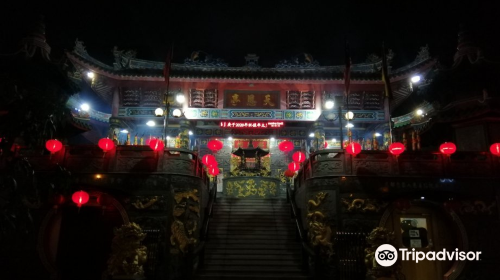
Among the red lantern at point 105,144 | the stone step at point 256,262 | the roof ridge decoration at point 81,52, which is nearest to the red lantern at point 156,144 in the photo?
the red lantern at point 105,144

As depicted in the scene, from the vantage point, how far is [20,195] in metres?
6.57

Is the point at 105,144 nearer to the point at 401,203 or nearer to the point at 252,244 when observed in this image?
the point at 252,244

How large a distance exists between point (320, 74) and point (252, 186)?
695 cm

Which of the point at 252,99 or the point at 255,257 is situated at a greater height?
the point at 252,99

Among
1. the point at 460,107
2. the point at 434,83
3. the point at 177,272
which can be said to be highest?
the point at 434,83

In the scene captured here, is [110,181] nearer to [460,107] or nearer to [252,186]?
[252,186]

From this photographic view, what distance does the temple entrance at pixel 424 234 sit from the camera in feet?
36.1

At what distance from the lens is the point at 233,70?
17703 mm

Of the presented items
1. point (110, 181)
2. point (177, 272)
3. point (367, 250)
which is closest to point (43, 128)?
point (110, 181)

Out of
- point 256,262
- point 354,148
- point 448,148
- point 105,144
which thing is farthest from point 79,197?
point 448,148

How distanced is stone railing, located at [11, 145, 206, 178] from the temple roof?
696 cm

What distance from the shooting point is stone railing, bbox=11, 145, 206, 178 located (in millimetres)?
10883

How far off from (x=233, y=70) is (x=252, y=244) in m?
9.81

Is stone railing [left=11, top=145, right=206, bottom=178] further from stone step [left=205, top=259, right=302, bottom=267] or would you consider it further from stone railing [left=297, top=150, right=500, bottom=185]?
stone railing [left=297, top=150, right=500, bottom=185]
